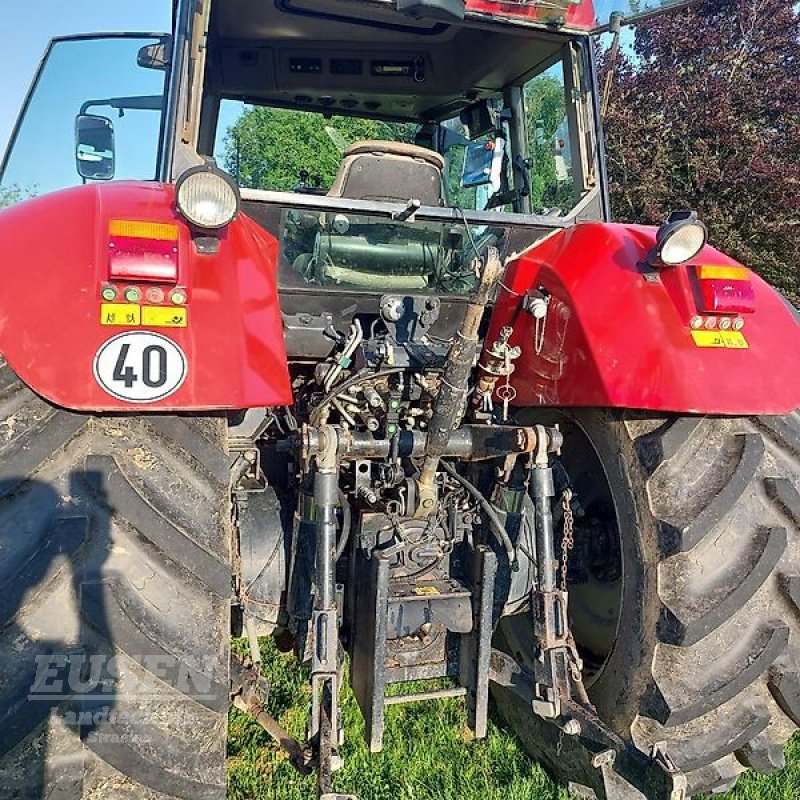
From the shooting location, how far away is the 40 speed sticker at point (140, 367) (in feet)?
5.23

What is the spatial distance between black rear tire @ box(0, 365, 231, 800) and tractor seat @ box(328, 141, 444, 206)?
1136 mm

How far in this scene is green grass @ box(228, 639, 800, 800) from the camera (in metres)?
2.37

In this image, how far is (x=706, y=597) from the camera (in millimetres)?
1842

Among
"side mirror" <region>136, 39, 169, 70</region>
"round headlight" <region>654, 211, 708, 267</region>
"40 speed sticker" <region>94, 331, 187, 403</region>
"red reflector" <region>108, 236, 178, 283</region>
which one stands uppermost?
"side mirror" <region>136, 39, 169, 70</region>

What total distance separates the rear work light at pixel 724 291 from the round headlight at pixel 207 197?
126 centimetres

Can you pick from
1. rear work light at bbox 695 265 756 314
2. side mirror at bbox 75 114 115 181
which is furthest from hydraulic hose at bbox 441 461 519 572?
side mirror at bbox 75 114 115 181

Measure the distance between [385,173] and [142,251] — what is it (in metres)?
1.05

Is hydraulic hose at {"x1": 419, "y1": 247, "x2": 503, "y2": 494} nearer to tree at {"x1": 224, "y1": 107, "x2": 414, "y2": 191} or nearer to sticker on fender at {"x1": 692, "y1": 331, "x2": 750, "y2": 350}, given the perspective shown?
sticker on fender at {"x1": 692, "y1": 331, "x2": 750, "y2": 350}

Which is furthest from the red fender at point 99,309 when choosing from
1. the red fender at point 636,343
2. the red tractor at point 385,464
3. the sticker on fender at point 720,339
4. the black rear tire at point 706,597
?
the sticker on fender at point 720,339

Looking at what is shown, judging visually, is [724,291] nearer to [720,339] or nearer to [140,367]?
[720,339]

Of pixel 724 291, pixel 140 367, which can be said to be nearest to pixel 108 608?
pixel 140 367

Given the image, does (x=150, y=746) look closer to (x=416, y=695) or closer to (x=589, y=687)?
(x=416, y=695)

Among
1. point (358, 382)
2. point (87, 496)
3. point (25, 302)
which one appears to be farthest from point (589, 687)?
point (25, 302)

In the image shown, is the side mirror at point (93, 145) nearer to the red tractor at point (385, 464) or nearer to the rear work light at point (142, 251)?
the red tractor at point (385, 464)
